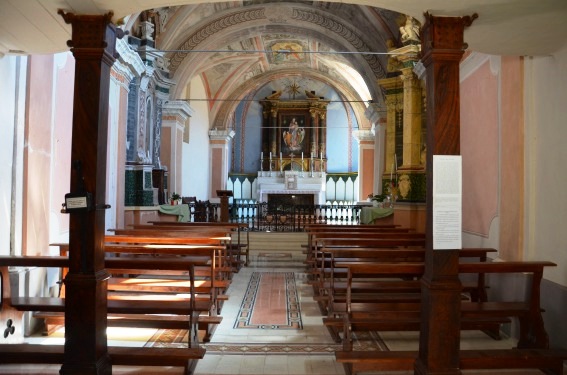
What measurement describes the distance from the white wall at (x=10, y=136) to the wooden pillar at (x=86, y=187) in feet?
5.02

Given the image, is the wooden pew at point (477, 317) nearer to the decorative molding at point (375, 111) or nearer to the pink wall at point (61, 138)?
the pink wall at point (61, 138)

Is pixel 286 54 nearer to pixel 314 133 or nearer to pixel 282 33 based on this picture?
pixel 282 33

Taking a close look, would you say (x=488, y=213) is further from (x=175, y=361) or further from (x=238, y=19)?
(x=238, y=19)

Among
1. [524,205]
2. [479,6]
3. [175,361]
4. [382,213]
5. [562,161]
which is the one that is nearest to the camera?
[479,6]

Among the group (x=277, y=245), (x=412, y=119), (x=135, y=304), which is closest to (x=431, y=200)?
(x=135, y=304)

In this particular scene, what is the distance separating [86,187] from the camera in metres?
3.26

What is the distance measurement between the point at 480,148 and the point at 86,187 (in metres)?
5.03

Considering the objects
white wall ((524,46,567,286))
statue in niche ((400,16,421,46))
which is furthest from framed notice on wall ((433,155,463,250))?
statue in niche ((400,16,421,46))

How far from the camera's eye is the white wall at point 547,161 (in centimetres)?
420

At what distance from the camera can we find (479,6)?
10.6 feet

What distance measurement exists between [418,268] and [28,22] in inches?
145

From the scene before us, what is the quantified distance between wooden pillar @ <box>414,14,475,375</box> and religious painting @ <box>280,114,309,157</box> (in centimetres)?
1897

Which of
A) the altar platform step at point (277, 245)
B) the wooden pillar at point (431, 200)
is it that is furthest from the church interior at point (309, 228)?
the altar platform step at point (277, 245)

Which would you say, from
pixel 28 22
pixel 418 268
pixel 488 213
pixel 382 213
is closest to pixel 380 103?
pixel 382 213
